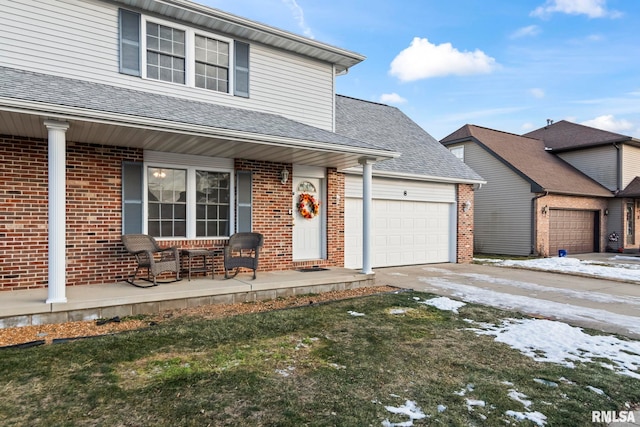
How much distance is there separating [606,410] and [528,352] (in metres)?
1.21

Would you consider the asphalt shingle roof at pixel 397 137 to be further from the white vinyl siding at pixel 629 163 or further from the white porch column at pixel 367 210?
the white vinyl siding at pixel 629 163

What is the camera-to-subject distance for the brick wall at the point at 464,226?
480 inches

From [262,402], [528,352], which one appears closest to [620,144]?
[528,352]

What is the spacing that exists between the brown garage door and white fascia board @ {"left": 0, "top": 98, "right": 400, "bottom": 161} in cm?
1203

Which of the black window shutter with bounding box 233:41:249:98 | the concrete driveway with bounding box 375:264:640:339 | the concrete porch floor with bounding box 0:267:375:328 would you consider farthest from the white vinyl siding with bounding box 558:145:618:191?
the black window shutter with bounding box 233:41:249:98

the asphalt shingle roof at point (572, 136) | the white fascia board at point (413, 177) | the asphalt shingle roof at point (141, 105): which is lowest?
the white fascia board at point (413, 177)

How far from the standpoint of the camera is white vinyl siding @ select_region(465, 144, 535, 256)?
15070mm

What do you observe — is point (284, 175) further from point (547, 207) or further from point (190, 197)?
point (547, 207)

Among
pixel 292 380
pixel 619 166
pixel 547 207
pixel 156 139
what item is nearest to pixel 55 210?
pixel 156 139

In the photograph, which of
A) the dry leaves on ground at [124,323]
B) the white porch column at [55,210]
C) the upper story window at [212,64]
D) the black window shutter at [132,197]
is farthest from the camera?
the upper story window at [212,64]

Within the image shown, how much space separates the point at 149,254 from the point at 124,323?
4.32ft

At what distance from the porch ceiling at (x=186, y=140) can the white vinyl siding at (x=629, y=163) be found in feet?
52.4

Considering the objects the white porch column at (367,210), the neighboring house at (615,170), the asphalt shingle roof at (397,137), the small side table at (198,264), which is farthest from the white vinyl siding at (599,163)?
the small side table at (198,264)

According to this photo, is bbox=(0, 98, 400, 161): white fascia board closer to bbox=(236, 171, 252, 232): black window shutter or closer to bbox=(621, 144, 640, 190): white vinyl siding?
bbox=(236, 171, 252, 232): black window shutter
